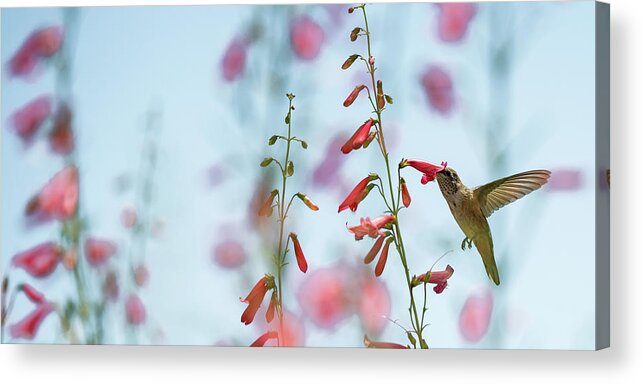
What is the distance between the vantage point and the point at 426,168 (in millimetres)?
4258

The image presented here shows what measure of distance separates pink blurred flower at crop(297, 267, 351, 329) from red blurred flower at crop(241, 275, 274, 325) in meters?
0.12

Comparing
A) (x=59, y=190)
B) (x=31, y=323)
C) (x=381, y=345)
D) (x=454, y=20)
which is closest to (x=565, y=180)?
(x=454, y=20)

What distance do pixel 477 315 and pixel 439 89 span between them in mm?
651

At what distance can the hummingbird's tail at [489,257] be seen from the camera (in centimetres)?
422

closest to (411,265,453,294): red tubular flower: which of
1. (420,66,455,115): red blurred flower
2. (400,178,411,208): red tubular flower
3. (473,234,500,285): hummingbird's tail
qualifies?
(473,234,500,285): hummingbird's tail

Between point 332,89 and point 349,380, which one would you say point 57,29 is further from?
point 349,380

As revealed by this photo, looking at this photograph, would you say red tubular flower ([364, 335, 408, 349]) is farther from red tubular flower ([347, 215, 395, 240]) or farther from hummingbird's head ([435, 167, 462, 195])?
hummingbird's head ([435, 167, 462, 195])

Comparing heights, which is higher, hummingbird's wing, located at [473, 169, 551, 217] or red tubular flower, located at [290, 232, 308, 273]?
hummingbird's wing, located at [473, 169, 551, 217]

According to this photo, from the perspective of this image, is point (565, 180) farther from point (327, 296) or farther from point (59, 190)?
point (59, 190)

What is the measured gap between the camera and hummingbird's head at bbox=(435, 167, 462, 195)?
4246mm

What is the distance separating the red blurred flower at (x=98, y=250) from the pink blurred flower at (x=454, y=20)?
3.79 feet

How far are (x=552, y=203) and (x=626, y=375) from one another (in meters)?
0.53

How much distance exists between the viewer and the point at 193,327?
172 inches

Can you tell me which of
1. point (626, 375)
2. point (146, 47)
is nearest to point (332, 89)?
point (146, 47)
